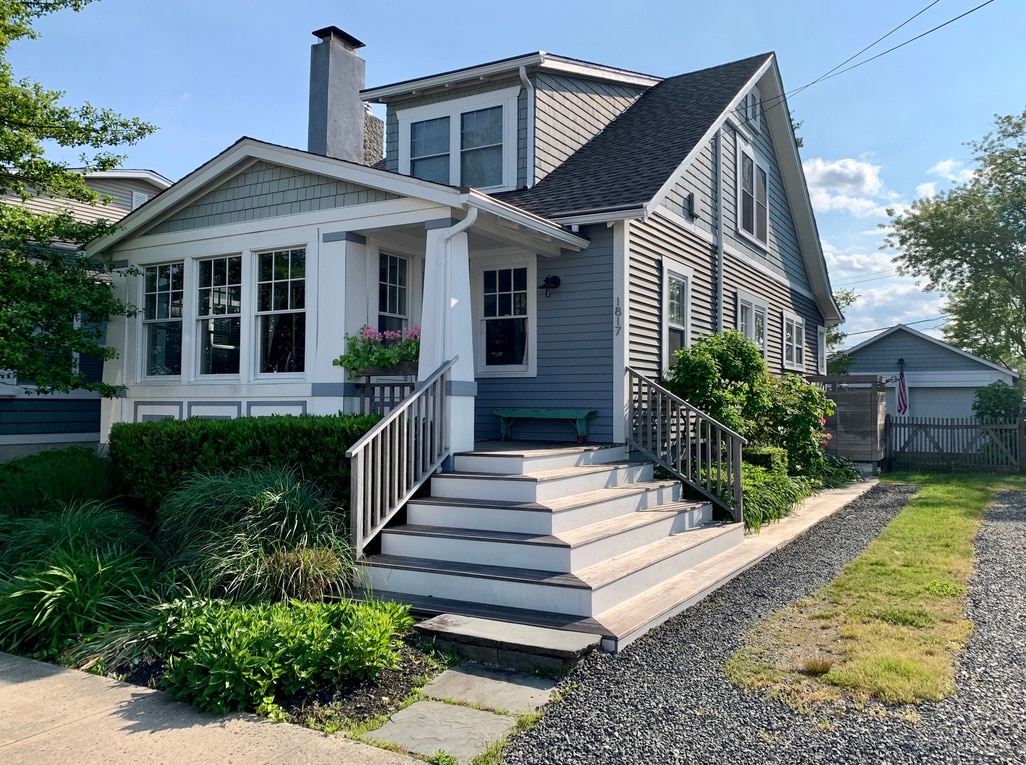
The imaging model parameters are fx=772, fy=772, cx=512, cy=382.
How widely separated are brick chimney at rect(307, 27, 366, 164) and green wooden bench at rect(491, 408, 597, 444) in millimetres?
5066

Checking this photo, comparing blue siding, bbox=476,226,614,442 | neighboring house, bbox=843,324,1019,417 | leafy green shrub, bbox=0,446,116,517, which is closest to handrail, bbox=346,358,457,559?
blue siding, bbox=476,226,614,442

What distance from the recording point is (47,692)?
171 inches

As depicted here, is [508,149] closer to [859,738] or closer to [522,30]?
[522,30]

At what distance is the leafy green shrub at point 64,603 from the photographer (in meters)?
5.11

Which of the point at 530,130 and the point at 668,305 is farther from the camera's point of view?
the point at 530,130

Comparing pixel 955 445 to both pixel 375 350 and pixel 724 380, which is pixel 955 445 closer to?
pixel 724 380

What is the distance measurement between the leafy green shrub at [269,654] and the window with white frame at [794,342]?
13.2m

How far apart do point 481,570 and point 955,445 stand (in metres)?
14.5

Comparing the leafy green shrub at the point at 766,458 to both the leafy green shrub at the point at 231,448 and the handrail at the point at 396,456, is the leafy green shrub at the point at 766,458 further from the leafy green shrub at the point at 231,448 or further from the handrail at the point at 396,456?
the leafy green shrub at the point at 231,448

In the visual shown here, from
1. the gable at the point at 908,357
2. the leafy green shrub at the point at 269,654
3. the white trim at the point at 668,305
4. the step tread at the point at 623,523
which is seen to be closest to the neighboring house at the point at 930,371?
the gable at the point at 908,357

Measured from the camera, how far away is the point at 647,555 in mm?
6289

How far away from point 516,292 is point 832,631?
19.3 feet

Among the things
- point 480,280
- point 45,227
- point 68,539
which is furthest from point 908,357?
point 68,539

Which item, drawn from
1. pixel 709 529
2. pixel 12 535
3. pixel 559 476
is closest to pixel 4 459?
pixel 12 535
